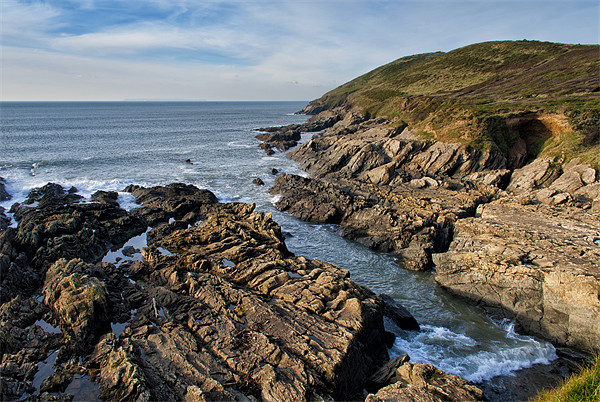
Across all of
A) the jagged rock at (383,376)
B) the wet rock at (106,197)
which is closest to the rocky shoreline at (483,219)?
the jagged rock at (383,376)

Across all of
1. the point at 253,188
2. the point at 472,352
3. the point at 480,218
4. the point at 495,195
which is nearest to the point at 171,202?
the point at 253,188

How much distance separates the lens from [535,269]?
20750 millimetres

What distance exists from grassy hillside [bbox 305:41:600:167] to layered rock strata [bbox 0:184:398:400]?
39291mm

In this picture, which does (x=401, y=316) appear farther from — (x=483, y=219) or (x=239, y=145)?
(x=239, y=145)

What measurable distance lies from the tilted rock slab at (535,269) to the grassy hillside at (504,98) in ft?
62.0

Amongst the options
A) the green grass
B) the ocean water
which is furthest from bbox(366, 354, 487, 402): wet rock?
the green grass

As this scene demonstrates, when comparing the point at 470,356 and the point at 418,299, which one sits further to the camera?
the point at 418,299

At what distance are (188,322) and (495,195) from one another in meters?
34.4

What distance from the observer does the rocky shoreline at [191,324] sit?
13117 millimetres

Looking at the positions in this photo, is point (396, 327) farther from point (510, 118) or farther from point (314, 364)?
point (510, 118)

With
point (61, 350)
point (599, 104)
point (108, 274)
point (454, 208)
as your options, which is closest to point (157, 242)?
point (108, 274)

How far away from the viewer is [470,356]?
17.7 m

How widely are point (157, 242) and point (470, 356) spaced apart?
2488 centimetres

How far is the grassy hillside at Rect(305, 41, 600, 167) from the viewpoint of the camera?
44.7m
